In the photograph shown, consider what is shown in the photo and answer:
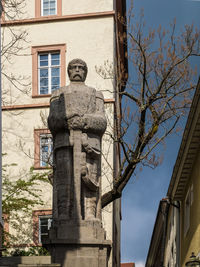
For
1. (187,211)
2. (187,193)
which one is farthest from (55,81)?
(187,211)

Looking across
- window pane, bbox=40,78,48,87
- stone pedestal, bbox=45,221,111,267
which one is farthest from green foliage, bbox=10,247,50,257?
window pane, bbox=40,78,48,87

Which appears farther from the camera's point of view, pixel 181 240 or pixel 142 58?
pixel 181 240

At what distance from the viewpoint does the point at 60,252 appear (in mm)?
12625

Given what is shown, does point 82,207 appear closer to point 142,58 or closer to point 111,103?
point 142,58

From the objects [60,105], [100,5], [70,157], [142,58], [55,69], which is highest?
[100,5]

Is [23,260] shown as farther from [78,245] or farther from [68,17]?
[68,17]

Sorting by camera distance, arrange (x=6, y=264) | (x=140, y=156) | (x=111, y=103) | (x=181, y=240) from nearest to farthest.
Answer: (x=6, y=264), (x=140, y=156), (x=181, y=240), (x=111, y=103)

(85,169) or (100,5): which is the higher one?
(100,5)

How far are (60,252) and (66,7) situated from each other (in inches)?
827

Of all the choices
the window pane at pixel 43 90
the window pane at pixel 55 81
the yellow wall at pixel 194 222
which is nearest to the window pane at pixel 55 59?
the window pane at pixel 55 81

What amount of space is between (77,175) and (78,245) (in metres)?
1.23

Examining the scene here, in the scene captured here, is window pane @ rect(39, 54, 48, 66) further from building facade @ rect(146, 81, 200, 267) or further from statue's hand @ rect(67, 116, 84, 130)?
statue's hand @ rect(67, 116, 84, 130)

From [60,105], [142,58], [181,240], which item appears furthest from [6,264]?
[181,240]

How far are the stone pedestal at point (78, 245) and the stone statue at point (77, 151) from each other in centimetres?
26
